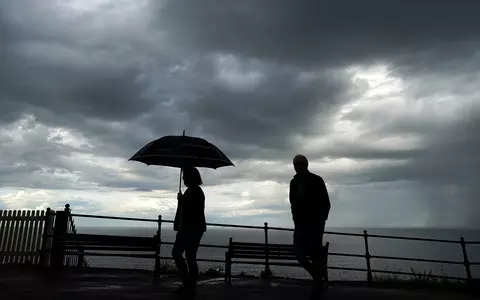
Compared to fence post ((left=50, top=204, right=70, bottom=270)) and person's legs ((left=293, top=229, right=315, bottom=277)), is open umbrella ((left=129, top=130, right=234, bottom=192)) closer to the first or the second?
person's legs ((left=293, top=229, right=315, bottom=277))

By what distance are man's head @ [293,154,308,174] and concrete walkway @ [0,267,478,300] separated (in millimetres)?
1959

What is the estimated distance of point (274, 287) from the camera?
22.9ft

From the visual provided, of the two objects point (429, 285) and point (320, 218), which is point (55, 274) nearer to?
point (320, 218)

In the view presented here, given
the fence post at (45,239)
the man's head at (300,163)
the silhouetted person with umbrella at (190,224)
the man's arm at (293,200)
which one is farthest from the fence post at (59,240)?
the man's head at (300,163)

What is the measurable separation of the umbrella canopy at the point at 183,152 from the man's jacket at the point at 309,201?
160 cm

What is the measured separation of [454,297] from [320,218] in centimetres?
293

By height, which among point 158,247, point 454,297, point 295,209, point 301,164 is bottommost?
point 454,297

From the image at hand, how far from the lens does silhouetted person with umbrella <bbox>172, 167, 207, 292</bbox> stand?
5.73 m

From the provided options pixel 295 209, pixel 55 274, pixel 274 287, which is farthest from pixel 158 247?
pixel 295 209

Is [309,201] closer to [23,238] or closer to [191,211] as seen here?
[191,211]

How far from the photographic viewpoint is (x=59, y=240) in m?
8.12

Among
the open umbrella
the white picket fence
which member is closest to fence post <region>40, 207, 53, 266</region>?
the white picket fence

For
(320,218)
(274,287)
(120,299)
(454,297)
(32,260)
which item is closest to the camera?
(120,299)

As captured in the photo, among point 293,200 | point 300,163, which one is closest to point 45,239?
point 293,200
